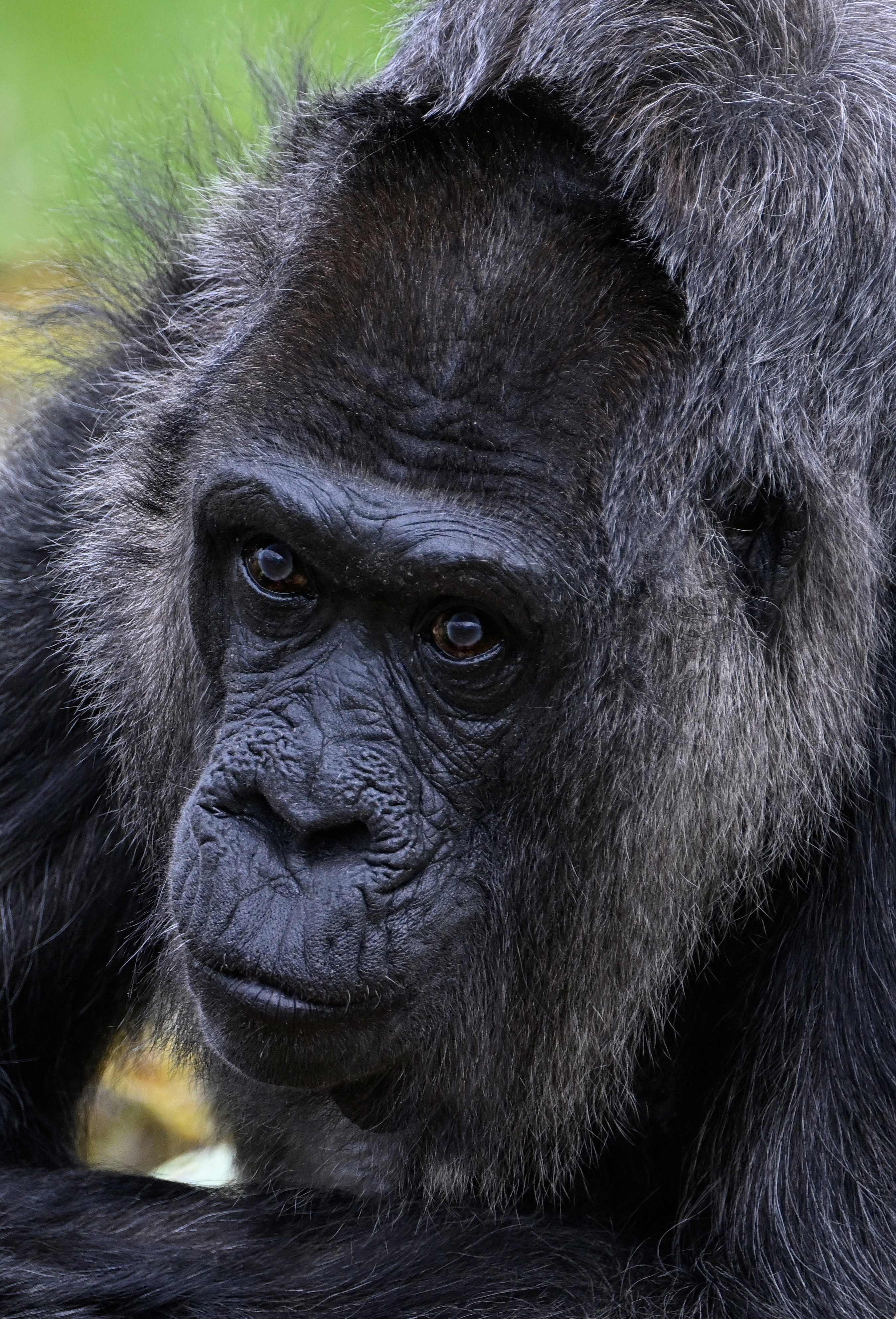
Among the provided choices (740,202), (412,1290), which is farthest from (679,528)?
(412,1290)

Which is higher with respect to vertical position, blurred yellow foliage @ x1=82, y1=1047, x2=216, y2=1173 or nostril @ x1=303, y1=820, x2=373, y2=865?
nostril @ x1=303, y1=820, x2=373, y2=865

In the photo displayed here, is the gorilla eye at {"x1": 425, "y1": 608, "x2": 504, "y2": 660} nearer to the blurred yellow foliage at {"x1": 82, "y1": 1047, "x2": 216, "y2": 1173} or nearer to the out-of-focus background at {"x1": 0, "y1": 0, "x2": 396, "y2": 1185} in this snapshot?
the out-of-focus background at {"x1": 0, "y1": 0, "x2": 396, "y2": 1185}

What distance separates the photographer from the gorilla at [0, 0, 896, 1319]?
4.37 metres

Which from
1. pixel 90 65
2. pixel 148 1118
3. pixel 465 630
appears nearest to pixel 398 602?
pixel 465 630

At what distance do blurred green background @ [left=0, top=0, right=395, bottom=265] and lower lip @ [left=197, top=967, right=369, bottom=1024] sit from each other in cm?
793

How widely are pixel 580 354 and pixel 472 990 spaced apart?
66.9 inches

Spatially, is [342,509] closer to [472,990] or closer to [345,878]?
[345,878]

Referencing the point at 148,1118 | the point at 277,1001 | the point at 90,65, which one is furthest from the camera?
the point at 90,65

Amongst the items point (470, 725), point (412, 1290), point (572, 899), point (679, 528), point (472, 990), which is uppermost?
point (679, 528)

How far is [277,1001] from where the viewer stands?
427 cm

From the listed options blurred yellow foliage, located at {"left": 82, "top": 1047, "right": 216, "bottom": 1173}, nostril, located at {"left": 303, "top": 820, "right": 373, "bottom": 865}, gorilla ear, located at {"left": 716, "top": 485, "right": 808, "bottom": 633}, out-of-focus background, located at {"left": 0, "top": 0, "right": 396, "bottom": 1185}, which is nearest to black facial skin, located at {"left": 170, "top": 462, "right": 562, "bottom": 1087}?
nostril, located at {"left": 303, "top": 820, "right": 373, "bottom": 865}

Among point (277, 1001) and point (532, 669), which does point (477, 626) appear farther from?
point (277, 1001)

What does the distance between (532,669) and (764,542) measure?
0.70m

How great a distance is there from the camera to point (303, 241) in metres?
4.73
